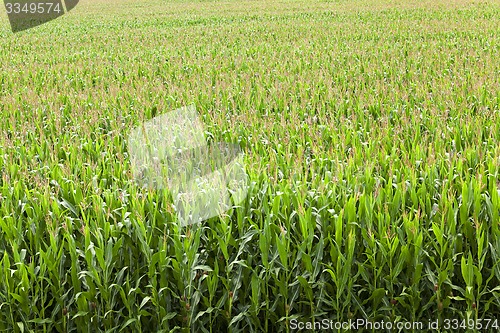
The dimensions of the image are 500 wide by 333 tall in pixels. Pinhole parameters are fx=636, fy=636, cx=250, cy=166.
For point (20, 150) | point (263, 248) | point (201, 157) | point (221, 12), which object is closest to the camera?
point (263, 248)

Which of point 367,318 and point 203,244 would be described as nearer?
point 367,318

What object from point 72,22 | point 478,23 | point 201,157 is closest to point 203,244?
point 201,157

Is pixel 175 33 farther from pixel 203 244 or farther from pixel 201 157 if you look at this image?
pixel 203 244

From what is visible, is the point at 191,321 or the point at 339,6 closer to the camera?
the point at 191,321

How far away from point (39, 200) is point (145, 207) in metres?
0.83

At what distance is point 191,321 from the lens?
12.2 ft

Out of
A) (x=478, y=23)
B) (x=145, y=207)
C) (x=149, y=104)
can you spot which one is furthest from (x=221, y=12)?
(x=145, y=207)

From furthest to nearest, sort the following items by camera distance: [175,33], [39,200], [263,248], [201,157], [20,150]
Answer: [175,33]
[20,150]
[201,157]
[39,200]
[263,248]

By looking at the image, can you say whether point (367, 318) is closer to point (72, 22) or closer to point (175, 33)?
point (175, 33)

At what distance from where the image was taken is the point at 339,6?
29172 mm

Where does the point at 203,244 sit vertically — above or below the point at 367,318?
above

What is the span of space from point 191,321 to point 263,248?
60 cm

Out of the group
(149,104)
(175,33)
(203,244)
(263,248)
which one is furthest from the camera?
(175,33)

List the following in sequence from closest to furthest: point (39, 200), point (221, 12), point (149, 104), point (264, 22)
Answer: point (39, 200) → point (149, 104) → point (264, 22) → point (221, 12)
